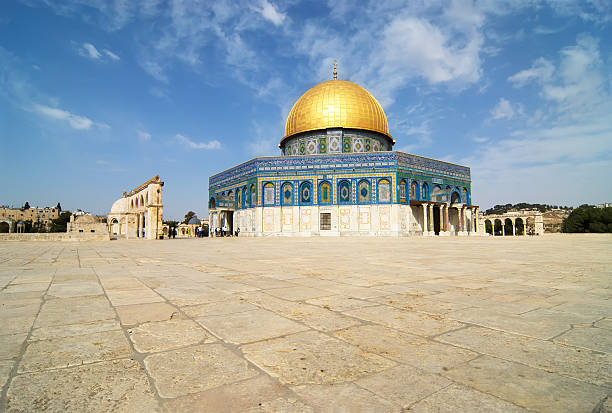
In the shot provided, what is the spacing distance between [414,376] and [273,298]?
191cm

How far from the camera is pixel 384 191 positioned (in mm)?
28406

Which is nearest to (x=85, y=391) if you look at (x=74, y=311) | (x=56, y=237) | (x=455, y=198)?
(x=74, y=311)

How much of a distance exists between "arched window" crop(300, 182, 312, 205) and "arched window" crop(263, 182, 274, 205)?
2609 mm

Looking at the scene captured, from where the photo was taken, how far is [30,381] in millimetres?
1518

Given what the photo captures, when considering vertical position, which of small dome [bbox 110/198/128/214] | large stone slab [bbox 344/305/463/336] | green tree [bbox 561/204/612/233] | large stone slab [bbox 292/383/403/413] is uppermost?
small dome [bbox 110/198/128/214]

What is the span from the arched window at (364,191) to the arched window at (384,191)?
38.6 inches

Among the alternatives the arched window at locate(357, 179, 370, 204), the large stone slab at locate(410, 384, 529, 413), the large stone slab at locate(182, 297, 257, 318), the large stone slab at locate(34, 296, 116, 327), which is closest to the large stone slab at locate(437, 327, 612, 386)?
the large stone slab at locate(410, 384, 529, 413)

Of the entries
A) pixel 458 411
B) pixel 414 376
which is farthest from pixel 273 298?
pixel 458 411

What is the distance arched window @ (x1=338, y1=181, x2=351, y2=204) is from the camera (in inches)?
1144

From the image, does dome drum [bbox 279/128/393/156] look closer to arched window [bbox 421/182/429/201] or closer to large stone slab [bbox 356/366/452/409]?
arched window [bbox 421/182/429/201]

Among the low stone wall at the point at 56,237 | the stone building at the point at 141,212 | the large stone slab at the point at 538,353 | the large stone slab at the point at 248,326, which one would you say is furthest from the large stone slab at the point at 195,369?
the stone building at the point at 141,212

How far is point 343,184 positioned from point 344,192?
705mm

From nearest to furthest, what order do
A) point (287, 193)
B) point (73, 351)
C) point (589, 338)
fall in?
1. point (73, 351)
2. point (589, 338)
3. point (287, 193)

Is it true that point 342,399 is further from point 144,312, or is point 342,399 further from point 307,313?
point 144,312
